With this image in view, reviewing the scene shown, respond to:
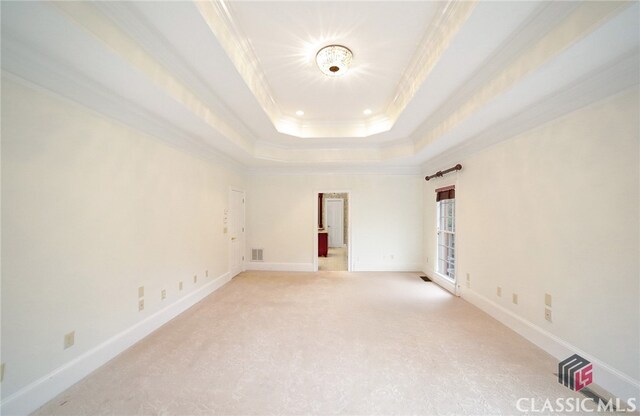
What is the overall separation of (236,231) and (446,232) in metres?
4.24

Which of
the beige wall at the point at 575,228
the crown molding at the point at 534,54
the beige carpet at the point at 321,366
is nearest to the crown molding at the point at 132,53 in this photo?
the beige carpet at the point at 321,366

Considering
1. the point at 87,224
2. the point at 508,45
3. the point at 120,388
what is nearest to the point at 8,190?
the point at 87,224

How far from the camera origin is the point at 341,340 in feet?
8.69

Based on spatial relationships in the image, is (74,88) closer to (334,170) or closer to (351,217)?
(334,170)

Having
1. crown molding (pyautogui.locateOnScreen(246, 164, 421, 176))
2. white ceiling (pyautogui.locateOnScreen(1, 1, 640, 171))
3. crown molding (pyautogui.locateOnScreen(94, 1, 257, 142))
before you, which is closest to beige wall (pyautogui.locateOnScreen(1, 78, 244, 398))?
white ceiling (pyautogui.locateOnScreen(1, 1, 640, 171))

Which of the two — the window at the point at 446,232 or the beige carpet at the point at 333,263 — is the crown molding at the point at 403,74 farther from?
the beige carpet at the point at 333,263

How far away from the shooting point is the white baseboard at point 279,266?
19.0ft

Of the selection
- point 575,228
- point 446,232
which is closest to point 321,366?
point 575,228

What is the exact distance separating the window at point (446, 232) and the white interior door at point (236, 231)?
→ 414 centimetres

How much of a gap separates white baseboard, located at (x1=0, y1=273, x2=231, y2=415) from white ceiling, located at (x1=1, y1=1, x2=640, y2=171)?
6.90 feet

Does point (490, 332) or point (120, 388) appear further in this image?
point (490, 332)

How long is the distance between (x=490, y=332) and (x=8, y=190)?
4.41 metres

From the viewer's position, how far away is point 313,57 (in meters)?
2.55

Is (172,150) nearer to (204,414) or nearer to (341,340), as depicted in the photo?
(204,414)
